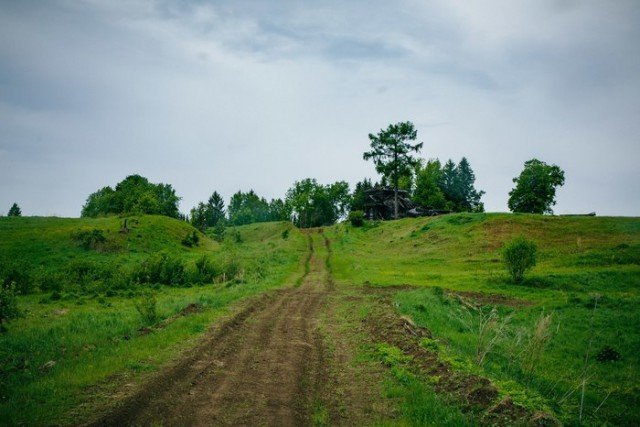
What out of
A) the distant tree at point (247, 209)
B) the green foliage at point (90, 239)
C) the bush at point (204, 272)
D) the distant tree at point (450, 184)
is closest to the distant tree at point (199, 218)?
the distant tree at point (247, 209)

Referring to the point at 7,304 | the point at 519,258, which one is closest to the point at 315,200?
the point at 519,258

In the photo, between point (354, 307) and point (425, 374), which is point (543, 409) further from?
point (354, 307)

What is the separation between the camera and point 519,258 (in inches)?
1235

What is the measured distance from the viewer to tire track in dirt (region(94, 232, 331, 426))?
801cm

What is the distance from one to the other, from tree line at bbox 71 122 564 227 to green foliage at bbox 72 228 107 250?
20.8 metres

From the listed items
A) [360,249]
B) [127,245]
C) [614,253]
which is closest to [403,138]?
[360,249]

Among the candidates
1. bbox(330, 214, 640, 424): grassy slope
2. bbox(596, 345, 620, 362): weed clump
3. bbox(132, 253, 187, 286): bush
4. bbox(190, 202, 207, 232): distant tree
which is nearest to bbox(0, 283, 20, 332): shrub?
bbox(330, 214, 640, 424): grassy slope

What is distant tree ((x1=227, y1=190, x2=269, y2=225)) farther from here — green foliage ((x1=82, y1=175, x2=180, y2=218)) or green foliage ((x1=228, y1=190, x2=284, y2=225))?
green foliage ((x1=82, y1=175, x2=180, y2=218))

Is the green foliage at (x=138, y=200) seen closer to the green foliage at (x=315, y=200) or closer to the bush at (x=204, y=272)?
the green foliage at (x=315, y=200)

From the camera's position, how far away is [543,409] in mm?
8312

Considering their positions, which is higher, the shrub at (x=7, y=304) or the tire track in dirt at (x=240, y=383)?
the shrub at (x=7, y=304)

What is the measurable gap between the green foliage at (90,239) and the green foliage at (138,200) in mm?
29407

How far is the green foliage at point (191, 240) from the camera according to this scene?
2518 inches

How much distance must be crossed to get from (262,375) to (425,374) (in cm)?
481
